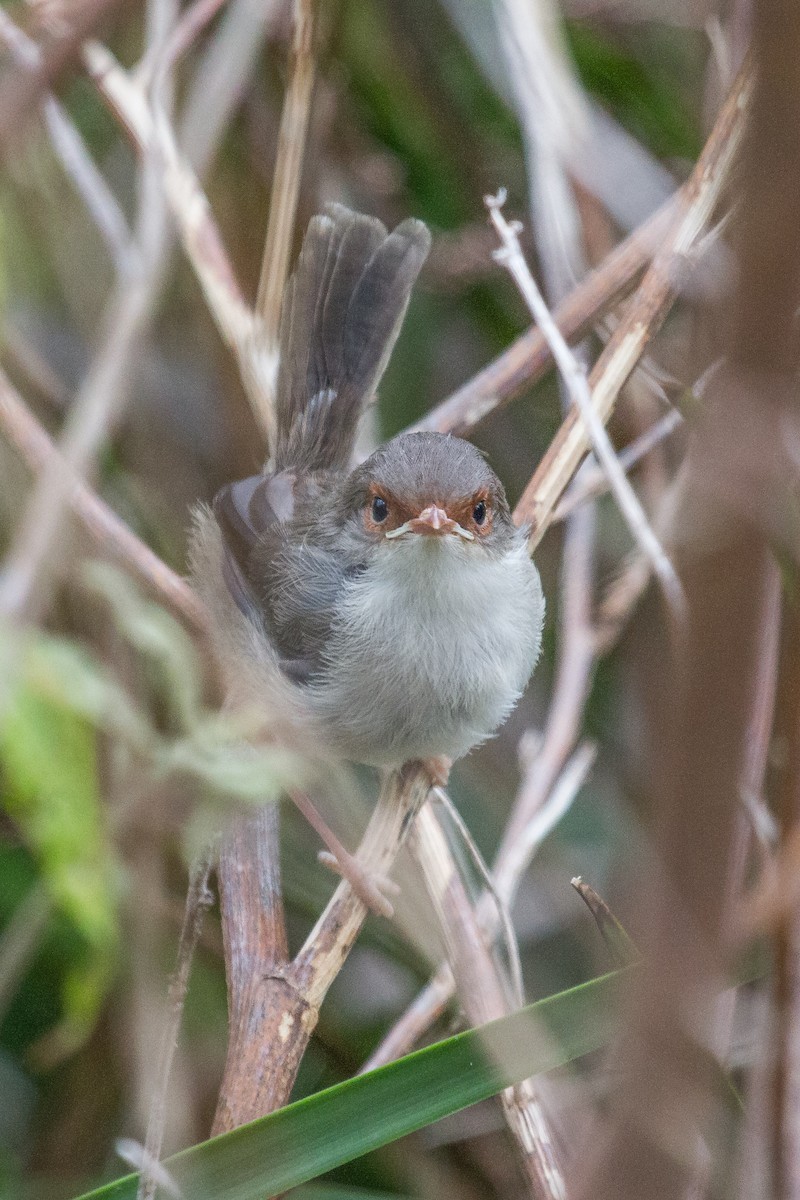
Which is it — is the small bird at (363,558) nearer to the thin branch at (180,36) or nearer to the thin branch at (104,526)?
the thin branch at (104,526)

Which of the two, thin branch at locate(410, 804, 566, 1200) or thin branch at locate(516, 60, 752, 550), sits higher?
thin branch at locate(516, 60, 752, 550)

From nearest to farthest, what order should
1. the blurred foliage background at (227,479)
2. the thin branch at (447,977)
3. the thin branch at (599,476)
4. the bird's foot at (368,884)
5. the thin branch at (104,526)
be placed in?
the blurred foliage background at (227,479)
the bird's foot at (368,884)
the thin branch at (447,977)
the thin branch at (104,526)
the thin branch at (599,476)

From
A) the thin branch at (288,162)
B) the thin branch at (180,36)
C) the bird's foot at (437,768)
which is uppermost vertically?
the thin branch at (180,36)

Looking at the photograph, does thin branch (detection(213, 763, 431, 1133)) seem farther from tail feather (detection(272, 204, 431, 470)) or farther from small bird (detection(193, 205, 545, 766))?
tail feather (detection(272, 204, 431, 470))

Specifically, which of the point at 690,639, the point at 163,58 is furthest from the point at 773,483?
the point at 163,58

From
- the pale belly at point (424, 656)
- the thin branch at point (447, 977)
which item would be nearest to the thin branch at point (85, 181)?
the pale belly at point (424, 656)

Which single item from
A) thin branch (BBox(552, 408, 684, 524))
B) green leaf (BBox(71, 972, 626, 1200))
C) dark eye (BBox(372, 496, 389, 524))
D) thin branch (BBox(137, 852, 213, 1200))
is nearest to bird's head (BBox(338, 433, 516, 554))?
dark eye (BBox(372, 496, 389, 524))
